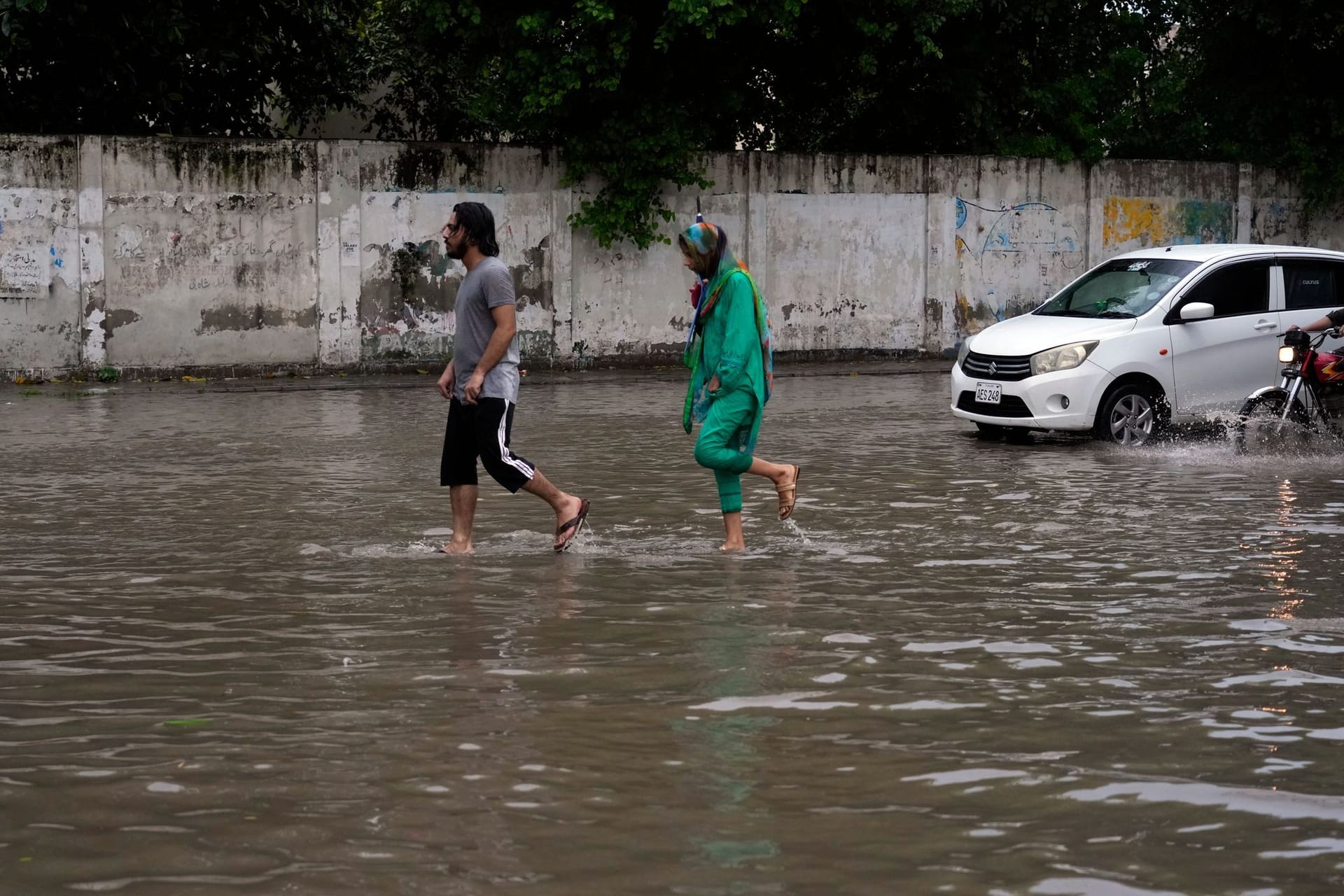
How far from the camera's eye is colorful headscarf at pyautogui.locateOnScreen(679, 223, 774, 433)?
922cm

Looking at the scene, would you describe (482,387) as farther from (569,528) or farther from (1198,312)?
(1198,312)

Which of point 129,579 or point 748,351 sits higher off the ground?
point 748,351

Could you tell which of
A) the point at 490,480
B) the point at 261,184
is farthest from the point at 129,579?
the point at 261,184

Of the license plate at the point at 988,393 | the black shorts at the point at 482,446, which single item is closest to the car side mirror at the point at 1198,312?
the license plate at the point at 988,393

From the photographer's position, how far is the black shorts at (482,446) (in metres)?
9.14

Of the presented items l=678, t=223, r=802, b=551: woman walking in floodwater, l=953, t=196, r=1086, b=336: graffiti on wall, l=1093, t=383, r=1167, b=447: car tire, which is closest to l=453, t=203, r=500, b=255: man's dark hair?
l=678, t=223, r=802, b=551: woman walking in floodwater

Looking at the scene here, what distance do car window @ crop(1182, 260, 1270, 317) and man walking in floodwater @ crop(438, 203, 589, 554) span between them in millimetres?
7896

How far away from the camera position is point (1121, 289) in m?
15.6

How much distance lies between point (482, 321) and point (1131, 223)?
2037 centimetres

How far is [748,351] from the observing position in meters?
9.27

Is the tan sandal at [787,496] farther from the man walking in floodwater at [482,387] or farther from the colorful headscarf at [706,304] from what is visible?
the man walking in floodwater at [482,387]

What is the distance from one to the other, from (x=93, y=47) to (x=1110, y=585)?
63.8 feet

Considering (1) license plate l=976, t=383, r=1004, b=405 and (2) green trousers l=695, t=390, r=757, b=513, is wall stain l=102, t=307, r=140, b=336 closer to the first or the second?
(1) license plate l=976, t=383, r=1004, b=405

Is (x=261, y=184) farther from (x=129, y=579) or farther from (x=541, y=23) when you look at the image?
(x=129, y=579)
